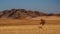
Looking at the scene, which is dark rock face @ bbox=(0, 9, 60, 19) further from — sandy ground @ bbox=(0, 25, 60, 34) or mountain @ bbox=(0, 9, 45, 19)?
sandy ground @ bbox=(0, 25, 60, 34)

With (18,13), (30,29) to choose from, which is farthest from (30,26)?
(18,13)

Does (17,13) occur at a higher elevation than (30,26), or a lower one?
higher

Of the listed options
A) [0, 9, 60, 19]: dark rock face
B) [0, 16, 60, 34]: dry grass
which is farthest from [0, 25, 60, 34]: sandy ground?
[0, 9, 60, 19]: dark rock face

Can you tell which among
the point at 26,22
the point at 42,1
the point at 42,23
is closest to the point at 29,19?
the point at 26,22

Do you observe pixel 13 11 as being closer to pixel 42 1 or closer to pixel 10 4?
pixel 10 4

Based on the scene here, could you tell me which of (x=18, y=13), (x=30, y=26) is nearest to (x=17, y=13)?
(x=18, y=13)

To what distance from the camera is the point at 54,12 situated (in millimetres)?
1521

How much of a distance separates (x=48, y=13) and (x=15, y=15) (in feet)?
1.26

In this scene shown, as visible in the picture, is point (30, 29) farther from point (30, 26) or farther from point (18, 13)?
point (18, 13)

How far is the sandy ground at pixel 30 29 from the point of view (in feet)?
4.77

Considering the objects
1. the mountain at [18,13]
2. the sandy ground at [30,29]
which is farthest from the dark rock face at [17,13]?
the sandy ground at [30,29]

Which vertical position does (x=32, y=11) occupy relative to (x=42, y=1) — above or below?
below

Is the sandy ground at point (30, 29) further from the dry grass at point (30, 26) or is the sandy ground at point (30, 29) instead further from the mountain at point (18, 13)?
the mountain at point (18, 13)

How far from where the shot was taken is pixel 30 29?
58.2 inches
